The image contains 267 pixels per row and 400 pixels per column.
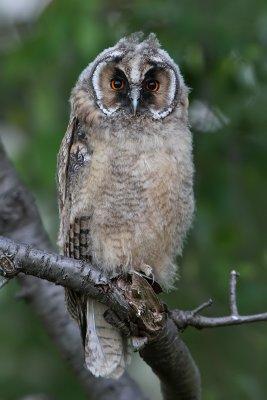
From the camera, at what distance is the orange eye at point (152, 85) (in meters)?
4.51

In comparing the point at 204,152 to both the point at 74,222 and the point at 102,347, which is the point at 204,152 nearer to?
the point at 74,222

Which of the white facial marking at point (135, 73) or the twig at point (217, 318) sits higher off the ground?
the white facial marking at point (135, 73)

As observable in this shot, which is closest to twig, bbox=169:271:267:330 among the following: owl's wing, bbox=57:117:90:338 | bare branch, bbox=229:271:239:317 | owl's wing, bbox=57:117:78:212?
bare branch, bbox=229:271:239:317

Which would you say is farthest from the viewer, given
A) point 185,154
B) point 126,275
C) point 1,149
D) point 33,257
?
point 1,149

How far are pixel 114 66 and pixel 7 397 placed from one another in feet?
6.12

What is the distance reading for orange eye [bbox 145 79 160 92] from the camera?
4514mm

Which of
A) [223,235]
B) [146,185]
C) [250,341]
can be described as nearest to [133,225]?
[146,185]

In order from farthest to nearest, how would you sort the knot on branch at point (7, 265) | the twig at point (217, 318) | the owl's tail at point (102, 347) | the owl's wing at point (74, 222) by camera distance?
the owl's wing at point (74, 222), the owl's tail at point (102, 347), the twig at point (217, 318), the knot on branch at point (7, 265)

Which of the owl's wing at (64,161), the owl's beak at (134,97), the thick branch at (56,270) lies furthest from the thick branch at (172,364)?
the owl's beak at (134,97)

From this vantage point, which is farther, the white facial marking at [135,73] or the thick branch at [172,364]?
the white facial marking at [135,73]

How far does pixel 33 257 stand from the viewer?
362 cm

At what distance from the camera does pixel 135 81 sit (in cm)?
443

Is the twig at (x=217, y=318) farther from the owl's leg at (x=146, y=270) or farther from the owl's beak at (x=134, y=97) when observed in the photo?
the owl's beak at (x=134, y=97)

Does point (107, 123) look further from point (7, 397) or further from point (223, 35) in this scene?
point (7, 397)
